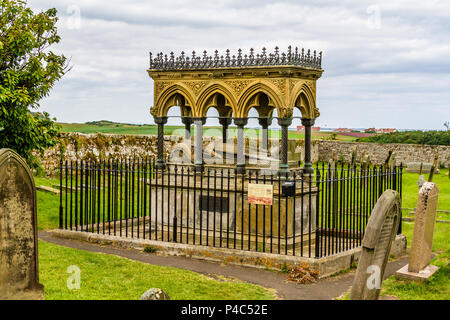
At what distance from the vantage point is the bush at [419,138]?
139 ft

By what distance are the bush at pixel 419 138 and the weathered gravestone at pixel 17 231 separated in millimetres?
40143

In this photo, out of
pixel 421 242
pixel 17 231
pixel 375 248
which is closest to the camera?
pixel 17 231

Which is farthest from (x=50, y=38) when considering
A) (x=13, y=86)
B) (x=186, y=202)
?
(x=186, y=202)

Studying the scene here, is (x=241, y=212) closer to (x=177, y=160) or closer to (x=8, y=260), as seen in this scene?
Answer: (x=177, y=160)

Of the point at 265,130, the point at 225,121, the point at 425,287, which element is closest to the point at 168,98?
the point at 225,121

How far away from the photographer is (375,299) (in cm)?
740

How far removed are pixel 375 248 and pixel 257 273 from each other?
13.6ft

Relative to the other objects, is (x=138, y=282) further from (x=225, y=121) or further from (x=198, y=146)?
(x=225, y=121)

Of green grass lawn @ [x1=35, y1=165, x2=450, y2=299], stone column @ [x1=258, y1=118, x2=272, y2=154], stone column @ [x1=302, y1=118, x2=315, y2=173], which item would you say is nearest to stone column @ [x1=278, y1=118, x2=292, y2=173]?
stone column @ [x1=302, y1=118, x2=315, y2=173]

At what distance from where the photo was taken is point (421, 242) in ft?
33.4

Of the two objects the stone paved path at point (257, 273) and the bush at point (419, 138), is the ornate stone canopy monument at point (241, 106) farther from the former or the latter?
the bush at point (419, 138)

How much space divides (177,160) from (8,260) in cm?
887

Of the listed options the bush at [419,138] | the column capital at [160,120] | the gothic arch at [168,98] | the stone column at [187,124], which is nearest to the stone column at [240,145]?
the gothic arch at [168,98]

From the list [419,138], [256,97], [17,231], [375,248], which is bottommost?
[375,248]
